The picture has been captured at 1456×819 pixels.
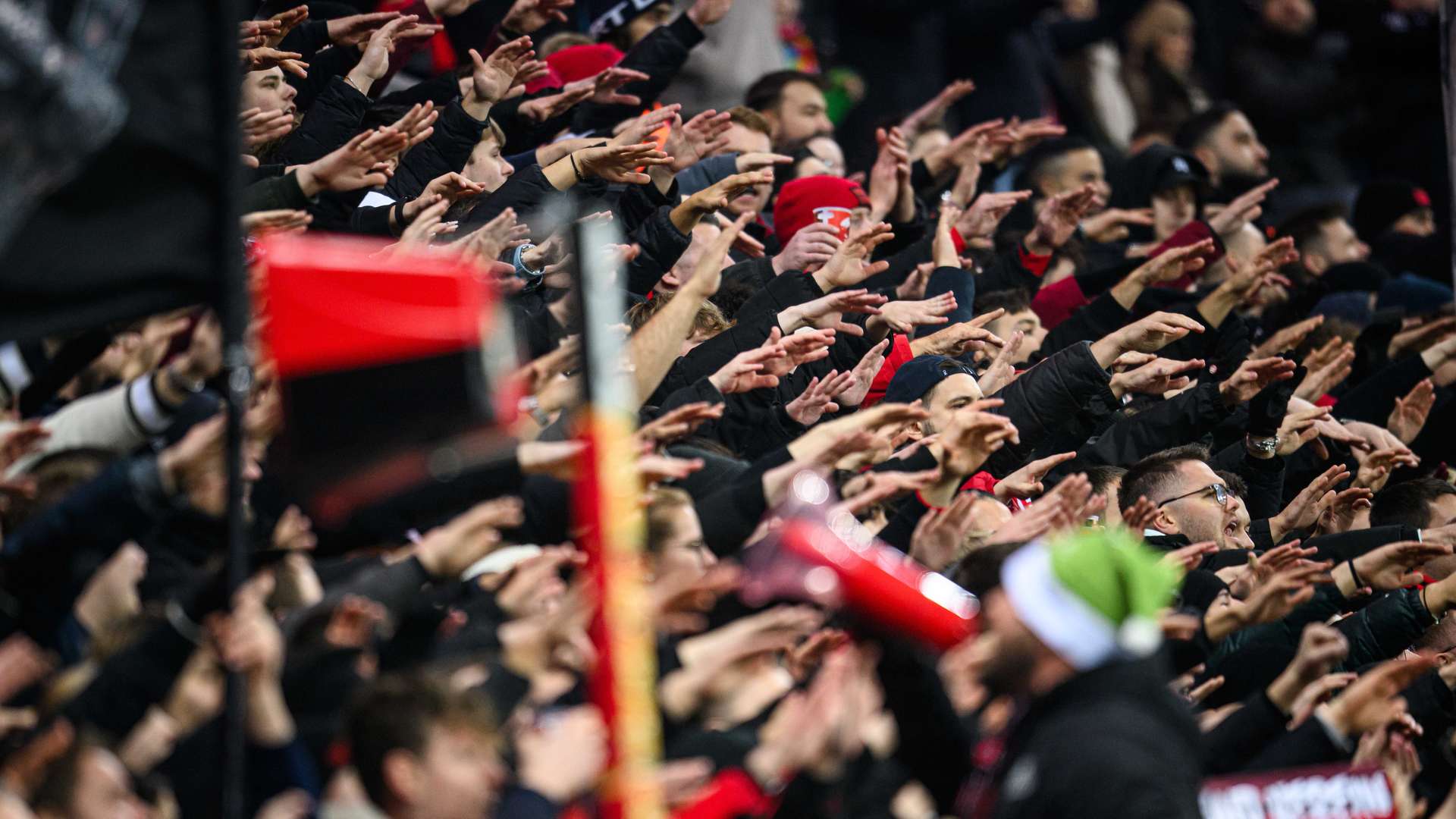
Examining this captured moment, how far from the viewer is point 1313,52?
13602 mm

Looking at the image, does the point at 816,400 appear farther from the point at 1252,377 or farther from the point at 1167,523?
the point at 1252,377

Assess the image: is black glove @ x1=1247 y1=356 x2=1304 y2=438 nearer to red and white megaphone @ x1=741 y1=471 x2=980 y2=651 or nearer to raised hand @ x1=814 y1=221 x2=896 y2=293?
raised hand @ x1=814 y1=221 x2=896 y2=293

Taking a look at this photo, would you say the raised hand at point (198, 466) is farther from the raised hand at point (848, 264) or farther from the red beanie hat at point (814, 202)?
the red beanie hat at point (814, 202)

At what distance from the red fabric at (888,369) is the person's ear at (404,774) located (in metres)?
3.56

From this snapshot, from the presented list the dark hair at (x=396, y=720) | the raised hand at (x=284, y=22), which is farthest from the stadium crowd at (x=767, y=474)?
the raised hand at (x=284, y=22)

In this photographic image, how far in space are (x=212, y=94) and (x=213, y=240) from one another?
11.8 inches

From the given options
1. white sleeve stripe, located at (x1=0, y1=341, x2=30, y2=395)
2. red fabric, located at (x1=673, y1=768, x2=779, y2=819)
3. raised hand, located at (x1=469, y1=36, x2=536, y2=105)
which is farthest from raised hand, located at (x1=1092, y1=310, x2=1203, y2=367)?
white sleeve stripe, located at (x1=0, y1=341, x2=30, y2=395)

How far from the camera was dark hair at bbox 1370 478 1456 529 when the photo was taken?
8.11m

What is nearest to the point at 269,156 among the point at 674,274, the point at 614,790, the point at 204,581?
the point at 674,274

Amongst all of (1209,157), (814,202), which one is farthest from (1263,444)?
(1209,157)

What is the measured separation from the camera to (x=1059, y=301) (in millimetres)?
9062

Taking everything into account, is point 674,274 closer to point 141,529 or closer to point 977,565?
point 977,565

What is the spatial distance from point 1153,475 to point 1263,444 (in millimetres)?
950

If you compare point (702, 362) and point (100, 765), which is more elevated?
point (100, 765)
